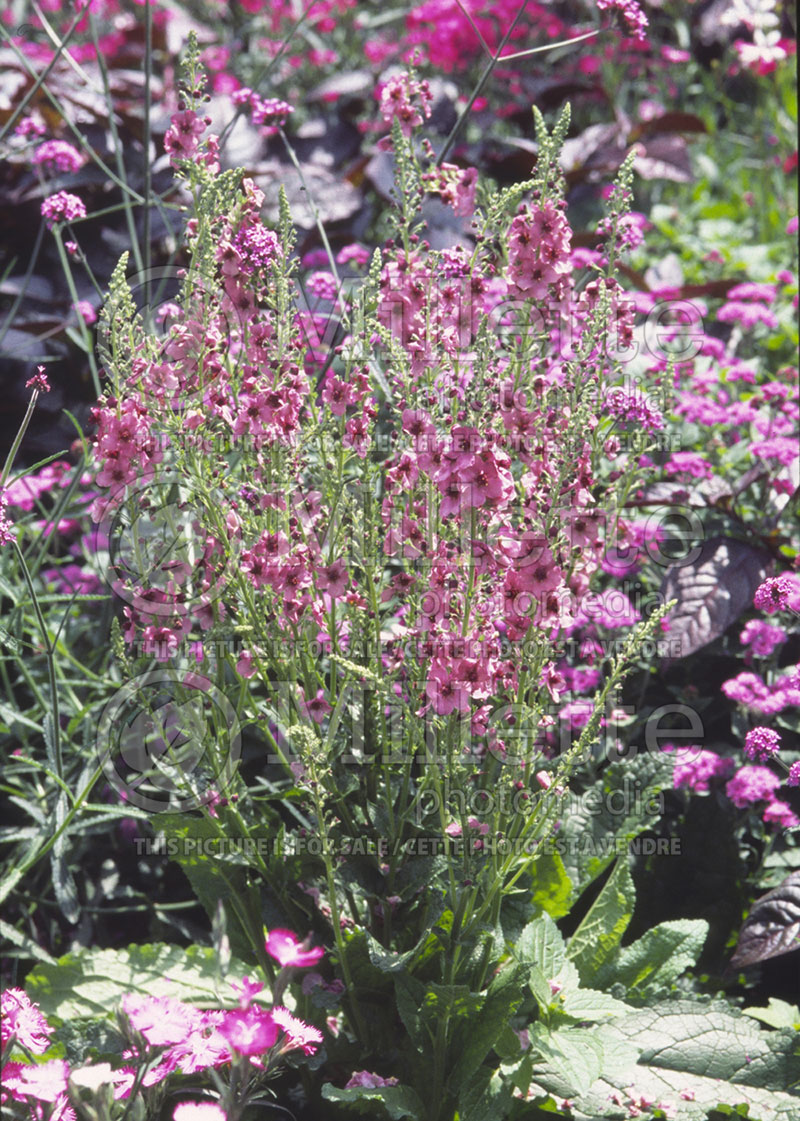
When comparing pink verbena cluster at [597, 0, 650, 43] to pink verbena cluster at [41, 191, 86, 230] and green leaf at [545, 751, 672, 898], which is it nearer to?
pink verbena cluster at [41, 191, 86, 230]

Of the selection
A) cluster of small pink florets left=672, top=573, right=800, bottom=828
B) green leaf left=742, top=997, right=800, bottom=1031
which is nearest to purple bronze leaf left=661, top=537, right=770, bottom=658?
cluster of small pink florets left=672, top=573, right=800, bottom=828

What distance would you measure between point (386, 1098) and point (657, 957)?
0.66 meters

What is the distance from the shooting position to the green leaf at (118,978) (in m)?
2.14

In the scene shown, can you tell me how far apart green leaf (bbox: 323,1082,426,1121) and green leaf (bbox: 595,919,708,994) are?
1.67 ft

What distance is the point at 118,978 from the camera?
219cm

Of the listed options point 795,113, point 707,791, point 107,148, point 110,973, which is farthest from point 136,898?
point 795,113

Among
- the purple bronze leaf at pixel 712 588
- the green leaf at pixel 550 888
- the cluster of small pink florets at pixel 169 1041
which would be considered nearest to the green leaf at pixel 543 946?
the green leaf at pixel 550 888

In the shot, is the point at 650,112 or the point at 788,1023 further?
the point at 650,112

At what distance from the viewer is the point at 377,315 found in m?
1.75

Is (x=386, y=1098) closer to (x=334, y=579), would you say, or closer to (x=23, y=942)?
(x=334, y=579)

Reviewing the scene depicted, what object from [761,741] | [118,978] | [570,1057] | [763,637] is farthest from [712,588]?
[118,978]

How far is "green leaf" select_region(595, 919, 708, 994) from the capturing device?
6.76 ft

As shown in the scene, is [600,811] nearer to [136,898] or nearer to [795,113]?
[136,898]

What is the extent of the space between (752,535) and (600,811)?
0.79 metres
